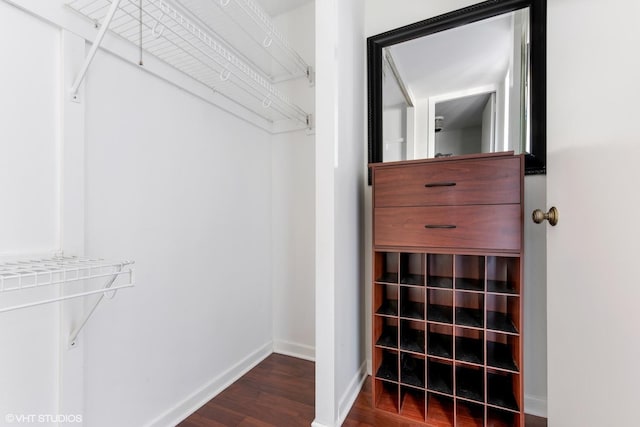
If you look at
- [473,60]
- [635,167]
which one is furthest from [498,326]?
[473,60]

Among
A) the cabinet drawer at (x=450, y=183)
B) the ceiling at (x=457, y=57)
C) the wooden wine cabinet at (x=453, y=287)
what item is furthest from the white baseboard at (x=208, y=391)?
the ceiling at (x=457, y=57)

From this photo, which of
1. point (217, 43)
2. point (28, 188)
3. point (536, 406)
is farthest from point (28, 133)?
point (536, 406)

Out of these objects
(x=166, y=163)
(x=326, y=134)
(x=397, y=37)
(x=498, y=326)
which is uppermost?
(x=397, y=37)

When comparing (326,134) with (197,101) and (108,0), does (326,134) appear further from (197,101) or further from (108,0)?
(108,0)

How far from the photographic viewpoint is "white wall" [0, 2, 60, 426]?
2.67 ft

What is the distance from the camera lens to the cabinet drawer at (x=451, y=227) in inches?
47.0

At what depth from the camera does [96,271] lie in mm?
1008

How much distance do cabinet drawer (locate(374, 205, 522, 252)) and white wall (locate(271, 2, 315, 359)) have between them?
697 millimetres

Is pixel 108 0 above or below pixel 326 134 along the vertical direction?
above

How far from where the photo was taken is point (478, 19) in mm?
1487

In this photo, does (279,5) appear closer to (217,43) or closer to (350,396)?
(217,43)

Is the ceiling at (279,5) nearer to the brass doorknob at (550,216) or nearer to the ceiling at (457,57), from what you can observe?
the ceiling at (457,57)

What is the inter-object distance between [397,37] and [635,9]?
1268 millimetres

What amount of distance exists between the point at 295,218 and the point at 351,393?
1148 millimetres
